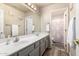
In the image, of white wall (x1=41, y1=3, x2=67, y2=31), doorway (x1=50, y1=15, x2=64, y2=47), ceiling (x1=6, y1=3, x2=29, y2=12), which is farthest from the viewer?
white wall (x1=41, y1=3, x2=67, y2=31)

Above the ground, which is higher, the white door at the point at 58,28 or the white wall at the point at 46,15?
the white wall at the point at 46,15

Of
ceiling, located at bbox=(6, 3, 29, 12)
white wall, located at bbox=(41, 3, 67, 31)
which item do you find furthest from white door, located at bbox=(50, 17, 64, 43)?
ceiling, located at bbox=(6, 3, 29, 12)

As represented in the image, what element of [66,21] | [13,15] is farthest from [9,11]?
[66,21]

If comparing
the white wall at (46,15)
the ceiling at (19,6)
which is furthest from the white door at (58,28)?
the ceiling at (19,6)

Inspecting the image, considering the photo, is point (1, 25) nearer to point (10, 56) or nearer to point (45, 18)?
point (10, 56)

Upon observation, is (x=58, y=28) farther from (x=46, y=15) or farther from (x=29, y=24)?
(x=29, y=24)

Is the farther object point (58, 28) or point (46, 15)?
point (46, 15)

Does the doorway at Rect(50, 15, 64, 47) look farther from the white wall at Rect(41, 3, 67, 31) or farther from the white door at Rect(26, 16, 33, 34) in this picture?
the white door at Rect(26, 16, 33, 34)

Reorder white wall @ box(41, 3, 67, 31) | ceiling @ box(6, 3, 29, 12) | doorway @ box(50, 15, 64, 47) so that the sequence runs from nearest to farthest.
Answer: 1. ceiling @ box(6, 3, 29, 12)
2. doorway @ box(50, 15, 64, 47)
3. white wall @ box(41, 3, 67, 31)

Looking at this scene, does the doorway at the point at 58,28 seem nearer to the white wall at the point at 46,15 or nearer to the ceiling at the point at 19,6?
the white wall at the point at 46,15

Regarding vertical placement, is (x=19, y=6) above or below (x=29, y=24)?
above

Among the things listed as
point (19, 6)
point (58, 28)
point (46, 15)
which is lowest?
point (58, 28)

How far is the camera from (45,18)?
2125 mm

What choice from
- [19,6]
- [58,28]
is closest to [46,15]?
[58,28]
